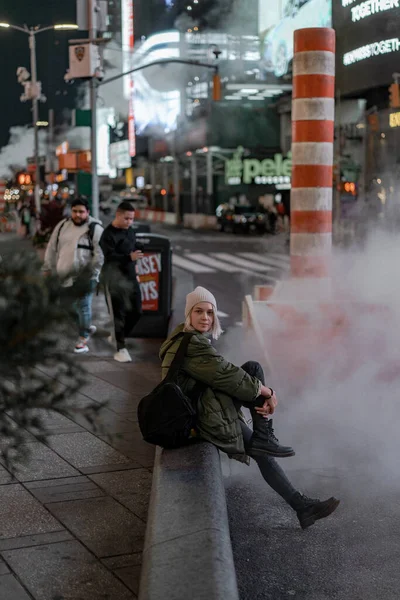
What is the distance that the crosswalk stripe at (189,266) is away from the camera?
2118 centimetres

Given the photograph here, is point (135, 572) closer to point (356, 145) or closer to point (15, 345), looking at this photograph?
point (15, 345)

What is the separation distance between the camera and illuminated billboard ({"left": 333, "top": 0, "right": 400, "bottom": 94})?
3366cm

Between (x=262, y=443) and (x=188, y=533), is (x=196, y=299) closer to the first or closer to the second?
(x=262, y=443)

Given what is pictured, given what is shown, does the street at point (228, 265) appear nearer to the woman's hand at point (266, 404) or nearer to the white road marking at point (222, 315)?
the white road marking at point (222, 315)

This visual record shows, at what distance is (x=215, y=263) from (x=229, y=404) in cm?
1859

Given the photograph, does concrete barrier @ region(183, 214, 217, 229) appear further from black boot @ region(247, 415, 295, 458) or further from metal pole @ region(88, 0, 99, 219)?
black boot @ region(247, 415, 295, 458)

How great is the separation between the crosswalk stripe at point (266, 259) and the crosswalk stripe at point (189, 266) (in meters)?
1.78

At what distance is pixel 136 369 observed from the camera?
8.35 meters

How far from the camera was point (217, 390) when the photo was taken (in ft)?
15.2

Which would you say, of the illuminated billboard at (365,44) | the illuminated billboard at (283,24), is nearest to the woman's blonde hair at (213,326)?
the illuminated billboard at (283,24)

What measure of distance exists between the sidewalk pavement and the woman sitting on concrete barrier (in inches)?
20.8

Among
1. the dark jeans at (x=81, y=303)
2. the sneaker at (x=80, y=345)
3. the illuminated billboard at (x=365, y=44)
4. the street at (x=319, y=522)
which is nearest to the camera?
the dark jeans at (x=81, y=303)

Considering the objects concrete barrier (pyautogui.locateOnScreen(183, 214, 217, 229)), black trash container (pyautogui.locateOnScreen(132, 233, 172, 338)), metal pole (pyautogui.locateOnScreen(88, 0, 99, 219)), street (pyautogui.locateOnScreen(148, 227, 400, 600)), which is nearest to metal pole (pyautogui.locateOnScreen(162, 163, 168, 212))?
concrete barrier (pyautogui.locateOnScreen(183, 214, 217, 229))

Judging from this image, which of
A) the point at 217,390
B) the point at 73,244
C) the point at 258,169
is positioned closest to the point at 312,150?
the point at 73,244
